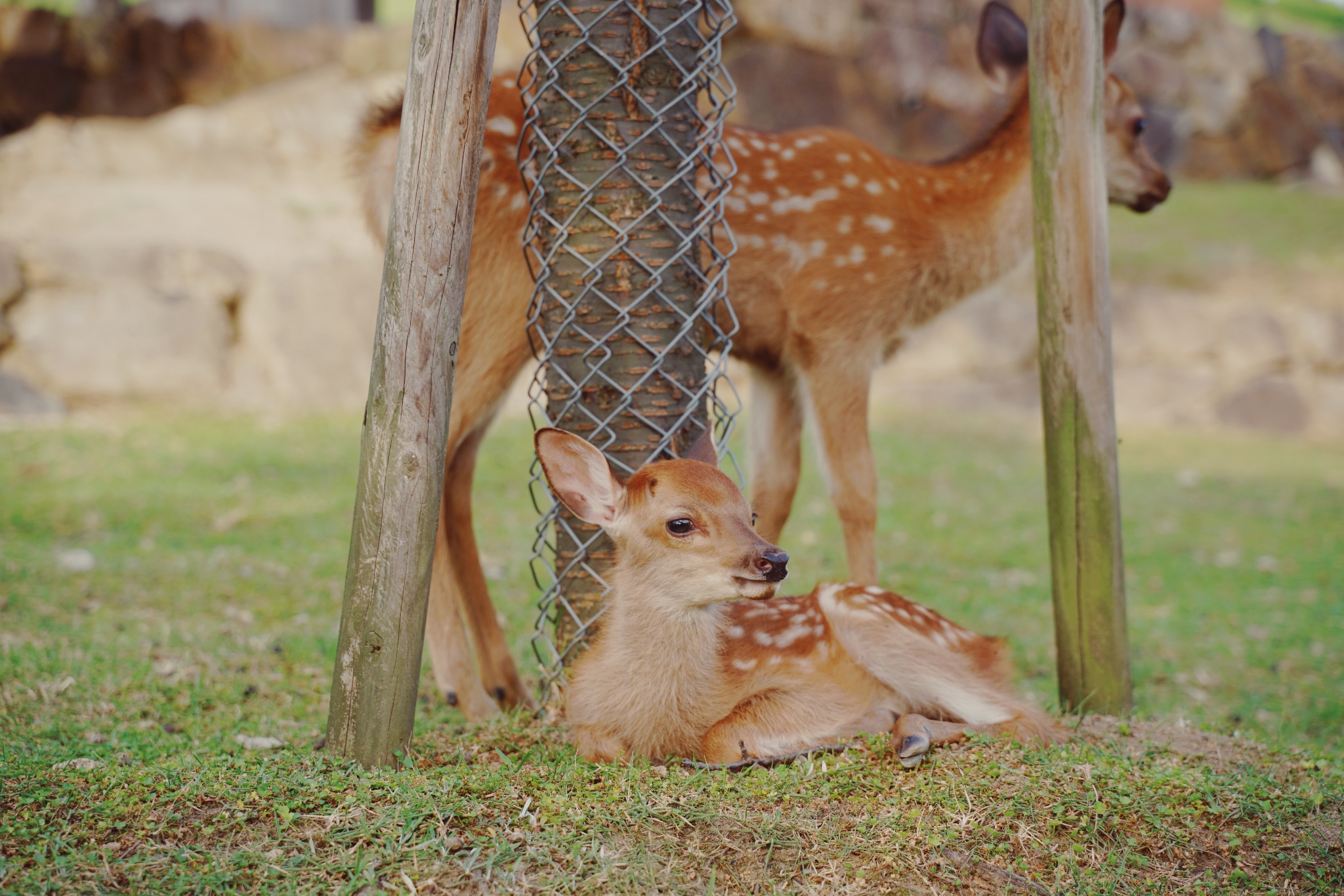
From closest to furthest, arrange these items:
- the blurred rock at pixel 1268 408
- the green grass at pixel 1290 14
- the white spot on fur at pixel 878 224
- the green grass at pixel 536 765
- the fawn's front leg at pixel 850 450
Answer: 1. the green grass at pixel 536 765
2. the fawn's front leg at pixel 850 450
3. the white spot on fur at pixel 878 224
4. the blurred rock at pixel 1268 408
5. the green grass at pixel 1290 14

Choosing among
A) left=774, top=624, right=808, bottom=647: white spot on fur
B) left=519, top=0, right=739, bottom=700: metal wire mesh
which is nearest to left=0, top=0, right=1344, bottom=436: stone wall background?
left=519, top=0, right=739, bottom=700: metal wire mesh

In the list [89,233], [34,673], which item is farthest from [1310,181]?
[34,673]

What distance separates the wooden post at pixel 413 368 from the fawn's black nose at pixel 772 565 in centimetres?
74

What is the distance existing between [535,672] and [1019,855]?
2.12m

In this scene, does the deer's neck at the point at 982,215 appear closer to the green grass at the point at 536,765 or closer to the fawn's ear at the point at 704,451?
the green grass at the point at 536,765

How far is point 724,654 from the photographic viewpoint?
3008mm

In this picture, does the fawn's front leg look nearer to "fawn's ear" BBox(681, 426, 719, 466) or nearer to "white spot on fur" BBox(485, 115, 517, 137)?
"fawn's ear" BBox(681, 426, 719, 466)

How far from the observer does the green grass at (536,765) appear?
221 centimetres

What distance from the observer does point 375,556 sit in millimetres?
2506

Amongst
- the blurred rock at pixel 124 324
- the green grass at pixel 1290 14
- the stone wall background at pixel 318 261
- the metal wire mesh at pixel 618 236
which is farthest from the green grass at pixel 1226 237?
the metal wire mesh at pixel 618 236

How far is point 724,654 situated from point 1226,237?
42.9ft

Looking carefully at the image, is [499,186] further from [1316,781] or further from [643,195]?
[1316,781]

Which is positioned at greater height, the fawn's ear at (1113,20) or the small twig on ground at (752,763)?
the fawn's ear at (1113,20)

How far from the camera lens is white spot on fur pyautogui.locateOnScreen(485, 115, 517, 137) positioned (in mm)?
3713
